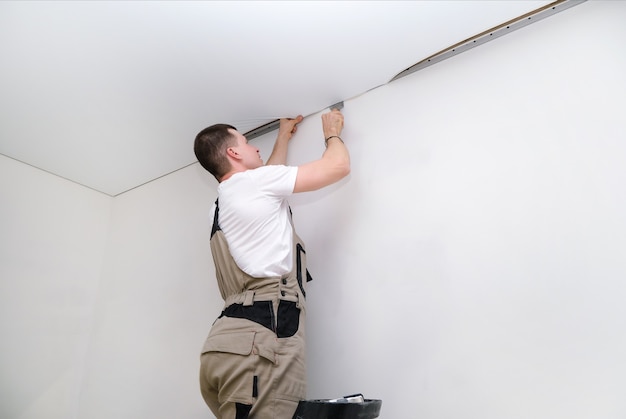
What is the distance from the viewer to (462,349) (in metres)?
1.23

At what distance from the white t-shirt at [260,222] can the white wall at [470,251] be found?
13.1 inches

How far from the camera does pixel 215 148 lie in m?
1.58

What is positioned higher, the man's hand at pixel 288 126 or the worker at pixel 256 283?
the man's hand at pixel 288 126

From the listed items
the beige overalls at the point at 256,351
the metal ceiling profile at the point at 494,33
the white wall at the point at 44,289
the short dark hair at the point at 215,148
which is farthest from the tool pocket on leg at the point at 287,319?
the white wall at the point at 44,289

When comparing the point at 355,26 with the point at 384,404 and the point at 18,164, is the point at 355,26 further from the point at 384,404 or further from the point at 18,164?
the point at 18,164

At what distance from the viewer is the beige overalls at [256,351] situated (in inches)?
44.5

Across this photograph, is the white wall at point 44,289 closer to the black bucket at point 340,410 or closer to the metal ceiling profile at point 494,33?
→ the black bucket at point 340,410

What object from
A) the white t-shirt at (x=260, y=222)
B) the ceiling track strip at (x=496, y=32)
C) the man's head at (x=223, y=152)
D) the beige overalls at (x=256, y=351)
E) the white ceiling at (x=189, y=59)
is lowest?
the beige overalls at (x=256, y=351)

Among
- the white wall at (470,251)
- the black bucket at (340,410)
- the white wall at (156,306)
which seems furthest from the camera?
the white wall at (156,306)

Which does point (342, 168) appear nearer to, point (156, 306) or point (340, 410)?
point (340, 410)

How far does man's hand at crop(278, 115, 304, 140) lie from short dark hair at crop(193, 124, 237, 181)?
0.35 meters

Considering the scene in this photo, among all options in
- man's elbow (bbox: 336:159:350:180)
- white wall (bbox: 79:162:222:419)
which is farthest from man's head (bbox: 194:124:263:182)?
white wall (bbox: 79:162:222:419)

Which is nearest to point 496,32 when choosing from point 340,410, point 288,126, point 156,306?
point 288,126

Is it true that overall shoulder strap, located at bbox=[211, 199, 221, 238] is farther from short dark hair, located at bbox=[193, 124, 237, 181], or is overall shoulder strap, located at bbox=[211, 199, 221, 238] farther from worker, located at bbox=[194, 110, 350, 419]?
short dark hair, located at bbox=[193, 124, 237, 181]
